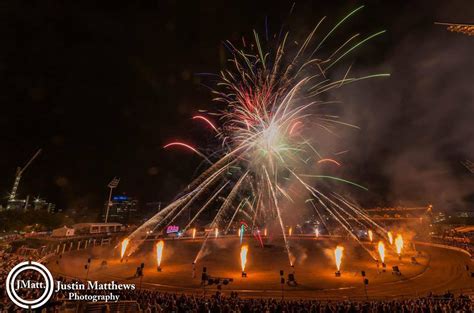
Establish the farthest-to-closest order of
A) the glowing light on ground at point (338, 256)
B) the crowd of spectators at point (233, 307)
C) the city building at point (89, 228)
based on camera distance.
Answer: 1. the city building at point (89, 228)
2. the glowing light on ground at point (338, 256)
3. the crowd of spectators at point (233, 307)

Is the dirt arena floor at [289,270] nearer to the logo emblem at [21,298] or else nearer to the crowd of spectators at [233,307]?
the crowd of spectators at [233,307]

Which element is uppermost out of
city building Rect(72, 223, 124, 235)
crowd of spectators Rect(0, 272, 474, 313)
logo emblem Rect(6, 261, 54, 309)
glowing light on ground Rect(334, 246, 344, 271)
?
city building Rect(72, 223, 124, 235)

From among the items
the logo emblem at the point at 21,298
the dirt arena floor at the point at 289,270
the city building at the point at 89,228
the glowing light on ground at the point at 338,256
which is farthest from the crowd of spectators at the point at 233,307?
the city building at the point at 89,228

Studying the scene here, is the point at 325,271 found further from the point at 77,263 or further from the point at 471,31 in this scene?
the point at 77,263

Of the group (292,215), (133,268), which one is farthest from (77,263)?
(292,215)

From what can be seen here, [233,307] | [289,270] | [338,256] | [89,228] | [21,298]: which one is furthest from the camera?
[89,228]

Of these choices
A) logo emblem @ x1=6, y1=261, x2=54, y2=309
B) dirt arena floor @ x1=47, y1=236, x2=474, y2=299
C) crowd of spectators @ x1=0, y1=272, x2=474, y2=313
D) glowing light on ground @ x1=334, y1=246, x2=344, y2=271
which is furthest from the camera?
glowing light on ground @ x1=334, y1=246, x2=344, y2=271

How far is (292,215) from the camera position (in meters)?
127

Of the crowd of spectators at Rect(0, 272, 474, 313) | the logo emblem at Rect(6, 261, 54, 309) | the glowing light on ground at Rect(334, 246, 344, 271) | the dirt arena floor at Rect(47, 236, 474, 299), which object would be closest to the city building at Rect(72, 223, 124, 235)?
the dirt arena floor at Rect(47, 236, 474, 299)

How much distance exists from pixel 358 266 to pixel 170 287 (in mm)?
26031

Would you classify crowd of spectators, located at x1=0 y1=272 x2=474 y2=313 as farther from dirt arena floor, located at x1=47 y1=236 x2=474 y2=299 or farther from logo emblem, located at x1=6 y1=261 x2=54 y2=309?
logo emblem, located at x1=6 y1=261 x2=54 y2=309

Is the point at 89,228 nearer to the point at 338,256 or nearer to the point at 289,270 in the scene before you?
the point at 289,270

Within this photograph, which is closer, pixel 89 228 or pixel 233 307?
pixel 233 307

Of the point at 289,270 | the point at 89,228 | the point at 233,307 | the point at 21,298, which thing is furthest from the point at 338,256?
the point at 89,228
